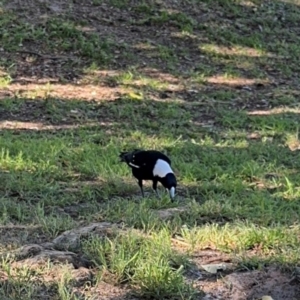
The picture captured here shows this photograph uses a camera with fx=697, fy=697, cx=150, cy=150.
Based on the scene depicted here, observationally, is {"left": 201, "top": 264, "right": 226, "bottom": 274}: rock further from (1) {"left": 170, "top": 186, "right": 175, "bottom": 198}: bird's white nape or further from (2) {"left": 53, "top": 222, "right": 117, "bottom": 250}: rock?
(1) {"left": 170, "top": 186, "right": 175, "bottom": 198}: bird's white nape

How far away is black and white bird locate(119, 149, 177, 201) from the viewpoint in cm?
491

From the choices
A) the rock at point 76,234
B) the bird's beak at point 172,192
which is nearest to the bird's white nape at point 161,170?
the bird's beak at point 172,192

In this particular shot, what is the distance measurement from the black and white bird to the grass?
0.48 ft

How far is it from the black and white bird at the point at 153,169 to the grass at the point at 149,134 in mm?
145

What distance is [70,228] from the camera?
384cm

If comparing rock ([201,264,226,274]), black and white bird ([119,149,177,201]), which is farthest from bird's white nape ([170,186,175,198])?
rock ([201,264,226,274])

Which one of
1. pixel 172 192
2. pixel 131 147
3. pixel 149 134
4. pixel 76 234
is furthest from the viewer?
pixel 149 134

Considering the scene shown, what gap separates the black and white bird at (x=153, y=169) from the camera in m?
4.91

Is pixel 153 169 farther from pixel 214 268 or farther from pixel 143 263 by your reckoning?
pixel 143 263

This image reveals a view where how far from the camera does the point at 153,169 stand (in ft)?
16.3

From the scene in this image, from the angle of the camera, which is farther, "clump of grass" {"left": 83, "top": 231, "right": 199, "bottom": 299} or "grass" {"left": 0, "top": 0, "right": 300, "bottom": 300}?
"grass" {"left": 0, "top": 0, "right": 300, "bottom": 300}

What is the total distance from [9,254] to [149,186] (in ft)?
7.86

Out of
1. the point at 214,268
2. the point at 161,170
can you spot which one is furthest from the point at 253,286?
the point at 161,170

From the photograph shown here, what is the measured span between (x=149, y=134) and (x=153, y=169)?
2289 millimetres
